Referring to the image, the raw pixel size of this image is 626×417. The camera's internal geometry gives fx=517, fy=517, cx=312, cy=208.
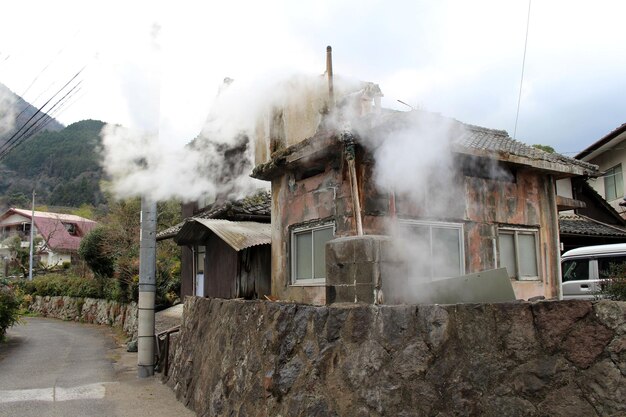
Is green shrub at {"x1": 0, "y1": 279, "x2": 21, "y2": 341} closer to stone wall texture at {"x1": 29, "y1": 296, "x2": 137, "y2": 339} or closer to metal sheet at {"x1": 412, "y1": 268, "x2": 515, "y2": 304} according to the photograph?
stone wall texture at {"x1": 29, "y1": 296, "x2": 137, "y2": 339}

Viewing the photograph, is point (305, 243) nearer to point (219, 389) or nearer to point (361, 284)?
point (219, 389)

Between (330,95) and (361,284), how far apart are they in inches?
172

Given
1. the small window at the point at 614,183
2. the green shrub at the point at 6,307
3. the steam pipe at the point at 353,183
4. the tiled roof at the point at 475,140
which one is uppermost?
the small window at the point at 614,183

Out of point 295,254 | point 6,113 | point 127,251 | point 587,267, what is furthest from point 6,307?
point 587,267

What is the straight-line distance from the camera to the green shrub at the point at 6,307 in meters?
16.3

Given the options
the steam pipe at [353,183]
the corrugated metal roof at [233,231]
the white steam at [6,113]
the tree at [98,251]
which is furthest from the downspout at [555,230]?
the tree at [98,251]

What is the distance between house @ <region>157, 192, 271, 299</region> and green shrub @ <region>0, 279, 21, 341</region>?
23.0ft

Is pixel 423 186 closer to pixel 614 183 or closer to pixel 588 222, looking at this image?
pixel 588 222

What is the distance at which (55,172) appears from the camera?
62.0 m

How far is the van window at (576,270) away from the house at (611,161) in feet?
24.6

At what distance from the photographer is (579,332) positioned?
3.80 meters

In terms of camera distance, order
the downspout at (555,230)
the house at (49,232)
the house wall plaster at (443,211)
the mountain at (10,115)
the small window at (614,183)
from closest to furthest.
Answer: the house wall plaster at (443,211) → the downspout at (555,230) → the mountain at (10,115) → the small window at (614,183) → the house at (49,232)

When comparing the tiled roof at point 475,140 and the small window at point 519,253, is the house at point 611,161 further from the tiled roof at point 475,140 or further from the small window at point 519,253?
the small window at point 519,253

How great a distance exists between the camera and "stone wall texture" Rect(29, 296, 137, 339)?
2032cm
